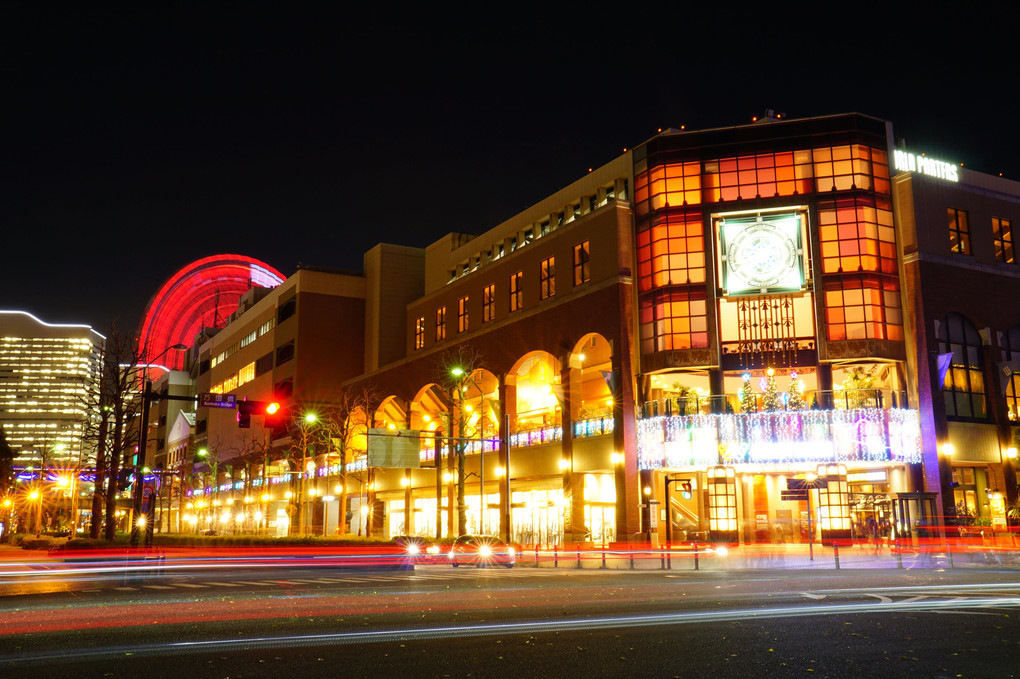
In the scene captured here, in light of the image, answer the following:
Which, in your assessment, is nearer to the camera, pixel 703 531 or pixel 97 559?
pixel 97 559

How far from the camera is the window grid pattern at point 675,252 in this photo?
176 feet

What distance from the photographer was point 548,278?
62.6m

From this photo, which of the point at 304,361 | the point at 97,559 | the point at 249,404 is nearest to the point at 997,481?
the point at 249,404

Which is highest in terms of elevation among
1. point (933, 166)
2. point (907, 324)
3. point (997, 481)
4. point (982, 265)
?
point (933, 166)

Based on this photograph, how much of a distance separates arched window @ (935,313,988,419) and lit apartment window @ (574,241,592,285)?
68.7 feet

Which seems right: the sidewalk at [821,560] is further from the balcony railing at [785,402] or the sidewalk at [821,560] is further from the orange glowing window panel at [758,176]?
the orange glowing window panel at [758,176]

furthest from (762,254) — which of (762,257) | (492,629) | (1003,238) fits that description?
(492,629)

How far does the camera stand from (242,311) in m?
122

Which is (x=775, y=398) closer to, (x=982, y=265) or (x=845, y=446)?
(x=845, y=446)

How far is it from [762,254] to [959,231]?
12.1m

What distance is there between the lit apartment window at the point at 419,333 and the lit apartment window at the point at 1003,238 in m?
45.9

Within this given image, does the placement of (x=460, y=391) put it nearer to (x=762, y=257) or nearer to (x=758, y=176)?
(x=762, y=257)

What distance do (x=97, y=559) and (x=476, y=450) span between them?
3412 centimetres

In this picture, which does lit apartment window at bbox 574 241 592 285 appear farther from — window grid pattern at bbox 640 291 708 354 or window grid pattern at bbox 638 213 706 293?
window grid pattern at bbox 640 291 708 354
